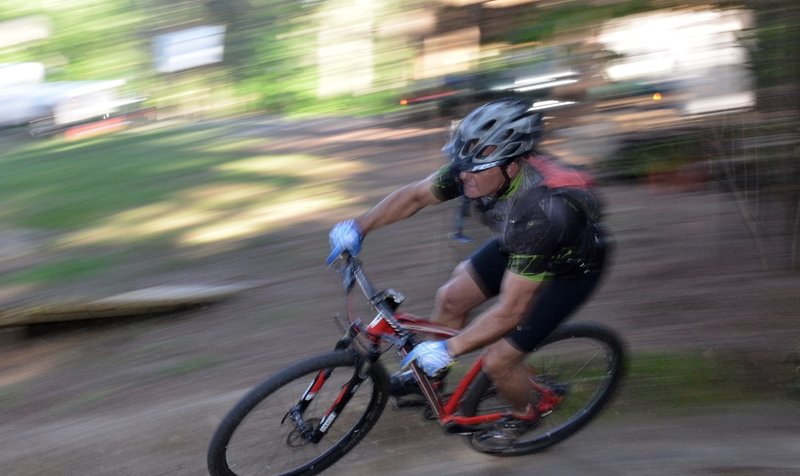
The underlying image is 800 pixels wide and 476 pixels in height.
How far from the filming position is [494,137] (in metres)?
3.40

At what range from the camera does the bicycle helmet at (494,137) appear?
340cm

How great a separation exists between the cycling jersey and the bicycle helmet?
0.48 ft

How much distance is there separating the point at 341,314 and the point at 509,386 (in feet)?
8.52

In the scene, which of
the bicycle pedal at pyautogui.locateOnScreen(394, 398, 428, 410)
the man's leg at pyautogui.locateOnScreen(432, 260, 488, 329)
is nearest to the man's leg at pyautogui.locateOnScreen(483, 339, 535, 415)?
the man's leg at pyautogui.locateOnScreen(432, 260, 488, 329)

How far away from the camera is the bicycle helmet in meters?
3.40

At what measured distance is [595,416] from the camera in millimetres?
4324

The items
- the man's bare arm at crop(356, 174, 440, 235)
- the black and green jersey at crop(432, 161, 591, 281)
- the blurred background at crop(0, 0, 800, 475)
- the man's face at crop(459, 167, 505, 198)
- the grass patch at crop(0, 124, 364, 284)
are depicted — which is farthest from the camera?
the grass patch at crop(0, 124, 364, 284)

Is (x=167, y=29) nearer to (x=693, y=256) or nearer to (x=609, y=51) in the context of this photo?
(x=609, y=51)

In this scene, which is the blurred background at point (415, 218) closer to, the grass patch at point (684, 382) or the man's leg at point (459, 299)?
the grass patch at point (684, 382)

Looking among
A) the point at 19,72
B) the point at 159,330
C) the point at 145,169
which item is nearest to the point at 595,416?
the point at 159,330

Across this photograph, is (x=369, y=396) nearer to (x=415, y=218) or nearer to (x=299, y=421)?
(x=299, y=421)

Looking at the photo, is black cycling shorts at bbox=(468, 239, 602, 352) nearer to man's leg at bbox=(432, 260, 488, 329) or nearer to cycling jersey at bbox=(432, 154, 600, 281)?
cycling jersey at bbox=(432, 154, 600, 281)

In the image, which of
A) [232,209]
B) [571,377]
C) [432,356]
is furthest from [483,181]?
[232,209]

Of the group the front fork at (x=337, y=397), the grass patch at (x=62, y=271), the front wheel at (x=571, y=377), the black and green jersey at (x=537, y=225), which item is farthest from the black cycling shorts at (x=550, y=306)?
the grass patch at (x=62, y=271)
